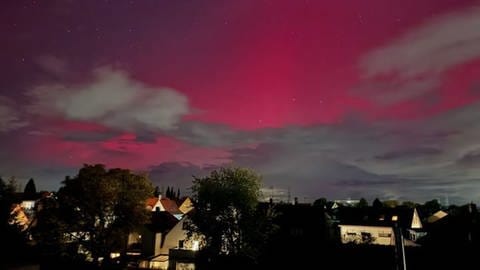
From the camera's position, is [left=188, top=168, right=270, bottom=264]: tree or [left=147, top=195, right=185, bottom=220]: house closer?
[left=188, top=168, right=270, bottom=264]: tree

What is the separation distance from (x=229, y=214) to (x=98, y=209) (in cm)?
1591

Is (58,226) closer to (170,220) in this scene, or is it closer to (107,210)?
(107,210)

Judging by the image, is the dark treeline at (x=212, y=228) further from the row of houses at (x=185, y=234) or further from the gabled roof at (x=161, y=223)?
the gabled roof at (x=161, y=223)

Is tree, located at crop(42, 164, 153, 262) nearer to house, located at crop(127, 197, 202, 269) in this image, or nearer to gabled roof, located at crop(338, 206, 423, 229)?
house, located at crop(127, 197, 202, 269)

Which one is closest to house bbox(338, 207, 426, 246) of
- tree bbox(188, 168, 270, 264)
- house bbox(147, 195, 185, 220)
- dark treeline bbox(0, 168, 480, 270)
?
dark treeline bbox(0, 168, 480, 270)

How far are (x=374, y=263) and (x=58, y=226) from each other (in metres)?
35.6

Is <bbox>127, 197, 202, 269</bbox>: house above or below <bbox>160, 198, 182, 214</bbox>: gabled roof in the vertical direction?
below

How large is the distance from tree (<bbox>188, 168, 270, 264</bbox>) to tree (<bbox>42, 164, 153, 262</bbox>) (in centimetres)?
854

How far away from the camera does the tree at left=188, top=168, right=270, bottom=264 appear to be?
3909 centimetres

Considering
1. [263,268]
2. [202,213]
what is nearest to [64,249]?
[202,213]

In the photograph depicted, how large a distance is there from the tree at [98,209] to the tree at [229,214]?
28.0ft

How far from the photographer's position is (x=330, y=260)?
36.9 metres

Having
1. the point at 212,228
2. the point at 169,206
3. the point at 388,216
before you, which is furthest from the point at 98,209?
the point at 388,216

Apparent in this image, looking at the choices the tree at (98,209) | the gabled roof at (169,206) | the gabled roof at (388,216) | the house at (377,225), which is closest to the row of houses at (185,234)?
the house at (377,225)
